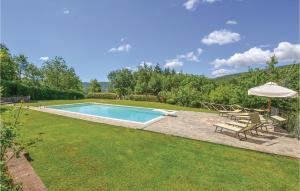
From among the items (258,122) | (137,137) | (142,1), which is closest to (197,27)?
(142,1)

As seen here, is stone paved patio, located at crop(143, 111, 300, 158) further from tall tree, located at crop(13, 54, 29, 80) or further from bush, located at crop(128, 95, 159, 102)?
tall tree, located at crop(13, 54, 29, 80)

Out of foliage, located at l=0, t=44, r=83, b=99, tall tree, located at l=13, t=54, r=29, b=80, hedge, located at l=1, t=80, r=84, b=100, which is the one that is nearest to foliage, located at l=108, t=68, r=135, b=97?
foliage, located at l=0, t=44, r=83, b=99

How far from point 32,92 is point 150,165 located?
26956mm

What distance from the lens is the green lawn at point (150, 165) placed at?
16.4 ft

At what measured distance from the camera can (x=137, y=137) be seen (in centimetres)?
866

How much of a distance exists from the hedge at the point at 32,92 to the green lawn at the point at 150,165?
17842mm

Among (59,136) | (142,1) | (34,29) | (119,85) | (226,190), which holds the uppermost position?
(142,1)

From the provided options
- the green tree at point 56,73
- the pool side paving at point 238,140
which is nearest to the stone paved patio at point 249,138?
the pool side paving at point 238,140

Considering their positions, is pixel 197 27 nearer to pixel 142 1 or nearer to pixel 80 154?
pixel 142 1

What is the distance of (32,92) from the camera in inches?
1097

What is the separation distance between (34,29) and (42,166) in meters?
19.0

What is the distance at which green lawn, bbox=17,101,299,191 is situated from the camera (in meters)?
4.99

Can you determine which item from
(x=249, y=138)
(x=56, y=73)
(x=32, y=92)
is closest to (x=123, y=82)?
(x=56, y=73)

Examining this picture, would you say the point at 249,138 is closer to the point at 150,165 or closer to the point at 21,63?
the point at 150,165
